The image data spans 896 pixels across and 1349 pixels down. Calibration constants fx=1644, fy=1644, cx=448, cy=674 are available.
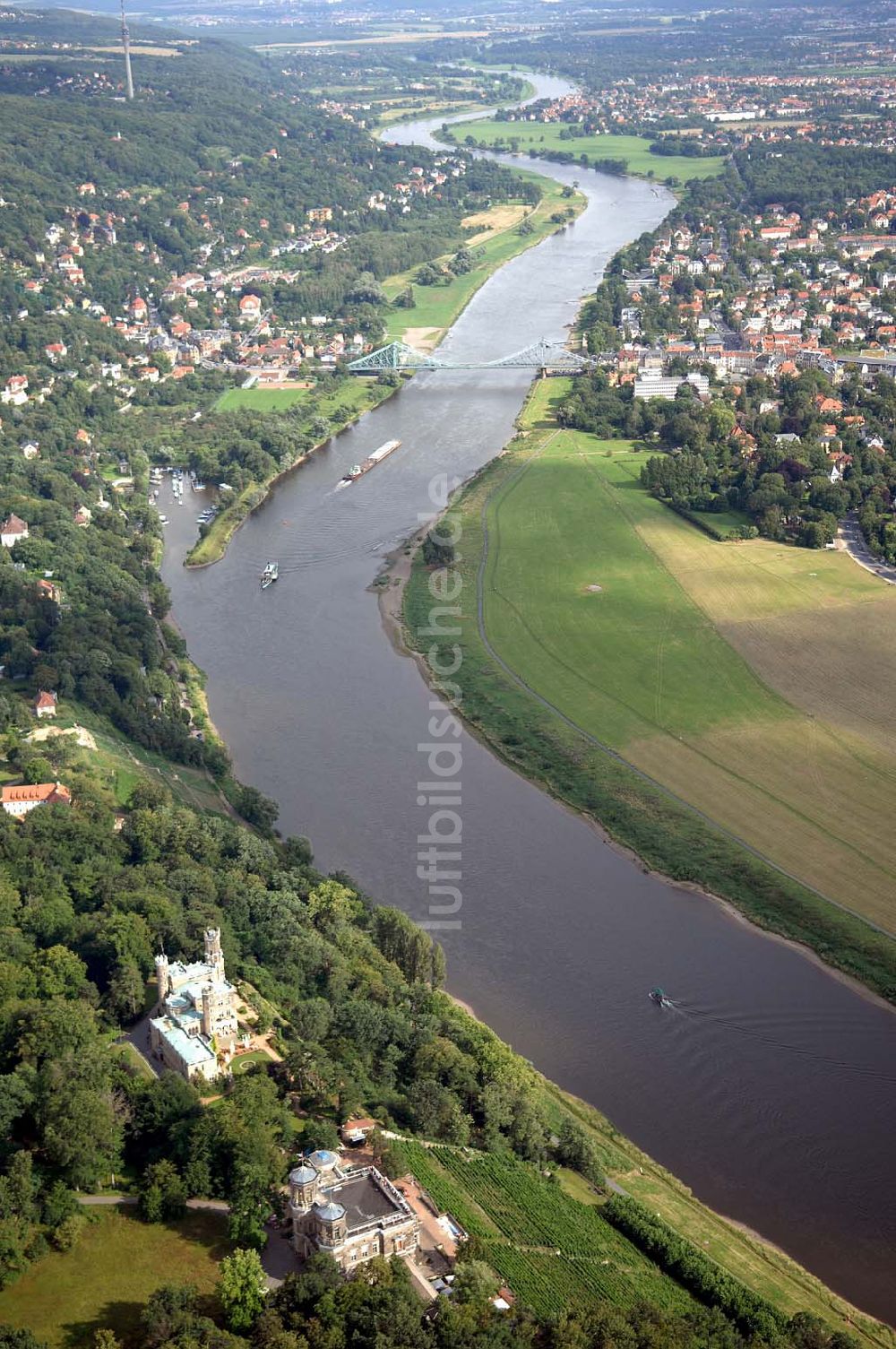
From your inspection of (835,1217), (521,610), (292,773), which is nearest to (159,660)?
(292,773)

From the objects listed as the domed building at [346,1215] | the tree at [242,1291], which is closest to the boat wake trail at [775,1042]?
the domed building at [346,1215]

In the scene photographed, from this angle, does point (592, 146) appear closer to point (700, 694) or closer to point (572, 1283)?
point (700, 694)

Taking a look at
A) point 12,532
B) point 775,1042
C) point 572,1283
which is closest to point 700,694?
point 775,1042

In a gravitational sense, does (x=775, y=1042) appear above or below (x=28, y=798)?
below

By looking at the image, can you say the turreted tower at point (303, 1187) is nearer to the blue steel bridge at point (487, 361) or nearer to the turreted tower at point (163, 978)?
the turreted tower at point (163, 978)

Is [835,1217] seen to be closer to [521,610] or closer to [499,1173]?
[499,1173]
